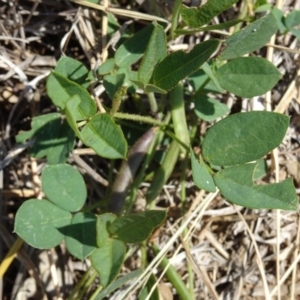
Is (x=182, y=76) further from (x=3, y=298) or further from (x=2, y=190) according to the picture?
(x=3, y=298)

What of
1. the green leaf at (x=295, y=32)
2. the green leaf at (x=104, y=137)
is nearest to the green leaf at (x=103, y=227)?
the green leaf at (x=104, y=137)

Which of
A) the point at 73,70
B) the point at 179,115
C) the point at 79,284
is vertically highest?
the point at 73,70

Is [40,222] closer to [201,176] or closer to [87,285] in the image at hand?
[87,285]

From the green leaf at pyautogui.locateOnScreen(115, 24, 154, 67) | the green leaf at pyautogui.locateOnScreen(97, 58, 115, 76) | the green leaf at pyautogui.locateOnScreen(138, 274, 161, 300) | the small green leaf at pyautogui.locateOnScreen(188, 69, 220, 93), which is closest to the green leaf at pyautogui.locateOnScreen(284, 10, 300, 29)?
the small green leaf at pyautogui.locateOnScreen(188, 69, 220, 93)

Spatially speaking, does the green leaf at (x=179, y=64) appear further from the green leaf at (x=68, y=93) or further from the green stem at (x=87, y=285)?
Answer: the green stem at (x=87, y=285)

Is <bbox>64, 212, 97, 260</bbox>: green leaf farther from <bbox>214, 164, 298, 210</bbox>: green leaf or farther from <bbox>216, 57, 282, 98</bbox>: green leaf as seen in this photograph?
<bbox>216, 57, 282, 98</bbox>: green leaf

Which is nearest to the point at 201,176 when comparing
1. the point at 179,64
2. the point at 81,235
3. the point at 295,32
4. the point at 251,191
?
the point at 251,191
